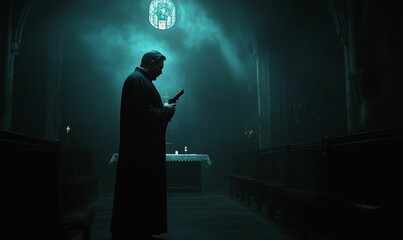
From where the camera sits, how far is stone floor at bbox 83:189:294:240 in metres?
4.55

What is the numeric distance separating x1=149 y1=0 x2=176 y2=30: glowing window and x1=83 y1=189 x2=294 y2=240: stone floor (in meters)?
10.2

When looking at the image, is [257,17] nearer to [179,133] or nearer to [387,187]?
[179,133]

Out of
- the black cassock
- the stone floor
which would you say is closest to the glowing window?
the stone floor

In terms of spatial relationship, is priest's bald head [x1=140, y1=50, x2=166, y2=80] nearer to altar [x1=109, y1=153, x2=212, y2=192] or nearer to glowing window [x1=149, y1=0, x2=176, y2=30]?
altar [x1=109, y1=153, x2=212, y2=192]

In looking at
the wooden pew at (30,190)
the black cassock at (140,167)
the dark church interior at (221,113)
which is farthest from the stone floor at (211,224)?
the wooden pew at (30,190)

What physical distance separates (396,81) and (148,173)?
5703mm

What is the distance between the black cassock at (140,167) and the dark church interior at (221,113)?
12 centimetres

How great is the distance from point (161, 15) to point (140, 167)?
1369 centimetres

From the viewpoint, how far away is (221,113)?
50.6 ft

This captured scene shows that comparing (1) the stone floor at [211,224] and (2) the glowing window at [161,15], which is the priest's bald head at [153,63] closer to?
(1) the stone floor at [211,224]

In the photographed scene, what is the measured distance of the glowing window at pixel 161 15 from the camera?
53.3ft

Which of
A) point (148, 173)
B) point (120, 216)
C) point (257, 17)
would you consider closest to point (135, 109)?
point (148, 173)

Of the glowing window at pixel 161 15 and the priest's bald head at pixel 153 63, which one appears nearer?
the priest's bald head at pixel 153 63

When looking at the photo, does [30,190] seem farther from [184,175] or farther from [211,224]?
[184,175]
